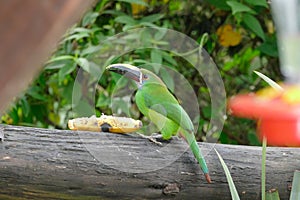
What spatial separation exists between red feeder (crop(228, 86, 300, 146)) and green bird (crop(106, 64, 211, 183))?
1142 mm

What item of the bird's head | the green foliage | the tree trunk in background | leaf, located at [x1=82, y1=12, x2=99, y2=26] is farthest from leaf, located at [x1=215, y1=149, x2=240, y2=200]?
the tree trunk in background

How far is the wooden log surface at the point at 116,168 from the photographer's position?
1.28 meters

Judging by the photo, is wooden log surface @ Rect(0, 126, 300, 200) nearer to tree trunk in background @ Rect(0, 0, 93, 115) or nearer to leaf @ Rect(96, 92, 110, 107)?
leaf @ Rect(96, 92, 110, 107)

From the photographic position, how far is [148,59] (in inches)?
85.4

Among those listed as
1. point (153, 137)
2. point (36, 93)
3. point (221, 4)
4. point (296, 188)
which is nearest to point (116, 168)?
point (153, 137)

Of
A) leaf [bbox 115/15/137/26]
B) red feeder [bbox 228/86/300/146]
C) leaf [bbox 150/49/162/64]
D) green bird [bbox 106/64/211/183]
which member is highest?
leaf [bbox 115/15/137/26]

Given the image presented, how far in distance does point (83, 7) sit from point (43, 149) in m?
1.18

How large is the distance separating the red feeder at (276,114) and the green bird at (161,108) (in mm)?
1142

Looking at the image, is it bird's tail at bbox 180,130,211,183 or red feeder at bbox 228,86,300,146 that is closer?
red feeder at bbox 228,86,300,146

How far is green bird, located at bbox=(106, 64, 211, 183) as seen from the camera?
1504 millimetres

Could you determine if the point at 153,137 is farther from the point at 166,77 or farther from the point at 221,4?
the point at 221,4

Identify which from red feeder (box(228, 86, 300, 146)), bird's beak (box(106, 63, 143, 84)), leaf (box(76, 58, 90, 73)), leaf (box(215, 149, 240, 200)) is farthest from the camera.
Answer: leaf (box(76, 58, 90, 73))

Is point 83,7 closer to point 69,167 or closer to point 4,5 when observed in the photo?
point 4,5

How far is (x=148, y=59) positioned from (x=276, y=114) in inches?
74.3
